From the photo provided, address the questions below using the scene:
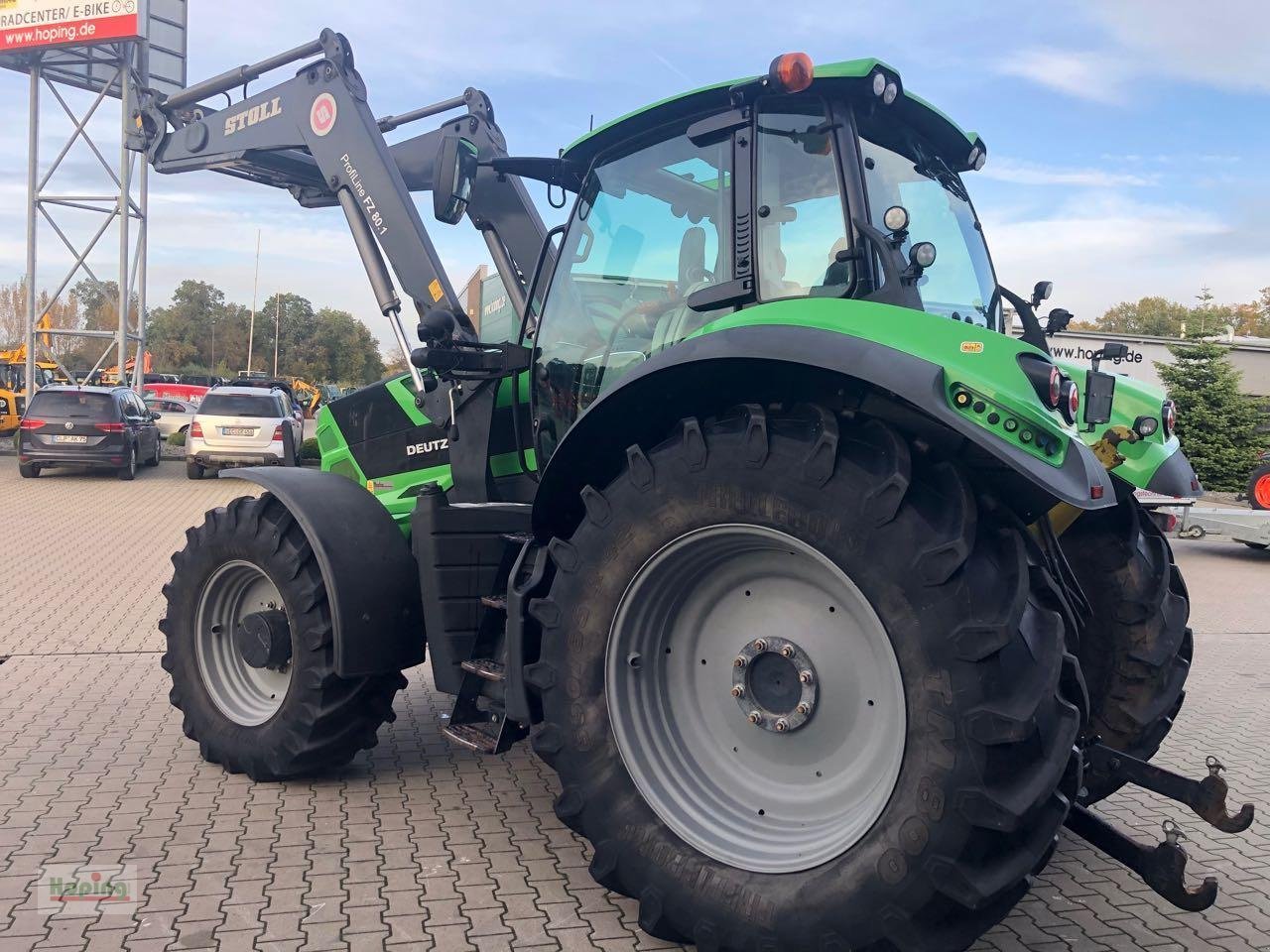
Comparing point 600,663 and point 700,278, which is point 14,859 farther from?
point 700,278

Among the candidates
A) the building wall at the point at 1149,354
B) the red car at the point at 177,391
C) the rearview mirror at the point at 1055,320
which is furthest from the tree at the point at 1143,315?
the rearview mirror at the point at 1055,320

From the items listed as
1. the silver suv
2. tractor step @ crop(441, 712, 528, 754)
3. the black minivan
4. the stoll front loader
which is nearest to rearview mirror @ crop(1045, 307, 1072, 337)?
the stoll front loader

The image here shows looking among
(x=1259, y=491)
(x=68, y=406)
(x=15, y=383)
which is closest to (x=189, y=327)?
(x=15, y=383)

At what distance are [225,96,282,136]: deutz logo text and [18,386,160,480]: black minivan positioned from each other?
15.2 meters

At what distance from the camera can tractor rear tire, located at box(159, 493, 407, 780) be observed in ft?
15.0

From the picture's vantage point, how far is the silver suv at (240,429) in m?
20.1

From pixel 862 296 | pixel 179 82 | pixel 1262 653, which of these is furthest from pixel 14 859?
pixel 179 82

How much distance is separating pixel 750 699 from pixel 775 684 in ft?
0.31

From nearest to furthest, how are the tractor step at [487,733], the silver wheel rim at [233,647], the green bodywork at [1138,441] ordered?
the tractor step at [487,733], the green bodywork at [1138,441], the silver wheel rim at [233,647]

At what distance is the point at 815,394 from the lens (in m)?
3.25

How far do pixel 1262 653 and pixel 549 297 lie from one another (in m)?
7.37

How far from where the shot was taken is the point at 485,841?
13.9ft

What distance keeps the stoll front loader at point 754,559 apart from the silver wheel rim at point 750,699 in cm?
1

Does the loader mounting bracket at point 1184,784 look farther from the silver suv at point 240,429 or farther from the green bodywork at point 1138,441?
the silver suv at point 240,429
